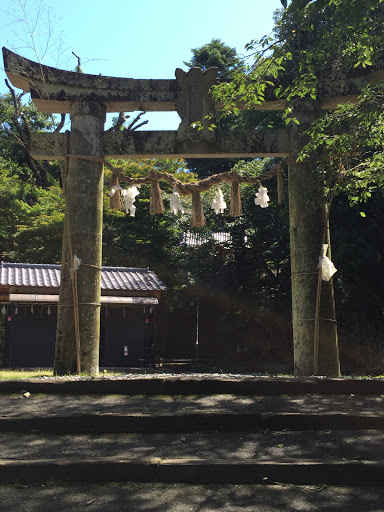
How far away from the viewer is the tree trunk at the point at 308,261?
24.1 ft

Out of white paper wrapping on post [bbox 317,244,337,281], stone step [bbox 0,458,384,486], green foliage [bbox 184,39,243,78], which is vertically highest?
green foliage [bbox 184,39,243,78]

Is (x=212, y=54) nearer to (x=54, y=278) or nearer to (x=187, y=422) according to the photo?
(x=54, y=278)

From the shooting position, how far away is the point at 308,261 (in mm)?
7570

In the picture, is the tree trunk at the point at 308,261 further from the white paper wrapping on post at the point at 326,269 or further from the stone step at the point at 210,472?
the stone step at the point at 210,472

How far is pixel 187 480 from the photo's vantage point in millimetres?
3520

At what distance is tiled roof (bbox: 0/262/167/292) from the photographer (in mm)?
15188

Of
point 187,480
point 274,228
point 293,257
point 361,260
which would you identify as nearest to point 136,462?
point 187,480

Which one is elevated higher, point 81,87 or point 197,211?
point 81,87

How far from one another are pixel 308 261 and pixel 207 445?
4114 millimetres

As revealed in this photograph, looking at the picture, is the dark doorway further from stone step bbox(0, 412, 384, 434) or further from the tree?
stone step bbox(0, 412, 384, 434)

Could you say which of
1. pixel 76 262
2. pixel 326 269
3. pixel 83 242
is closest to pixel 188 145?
pixel 83 242

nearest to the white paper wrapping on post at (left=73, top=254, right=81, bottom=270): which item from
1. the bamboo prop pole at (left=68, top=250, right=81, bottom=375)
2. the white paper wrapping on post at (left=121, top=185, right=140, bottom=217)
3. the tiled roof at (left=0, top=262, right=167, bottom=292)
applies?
the bamboo prop pole at (left=68, top=250, right=81, bottom=375)

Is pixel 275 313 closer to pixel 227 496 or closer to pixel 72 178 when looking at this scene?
pixel 72 178

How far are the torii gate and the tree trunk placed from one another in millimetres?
14
